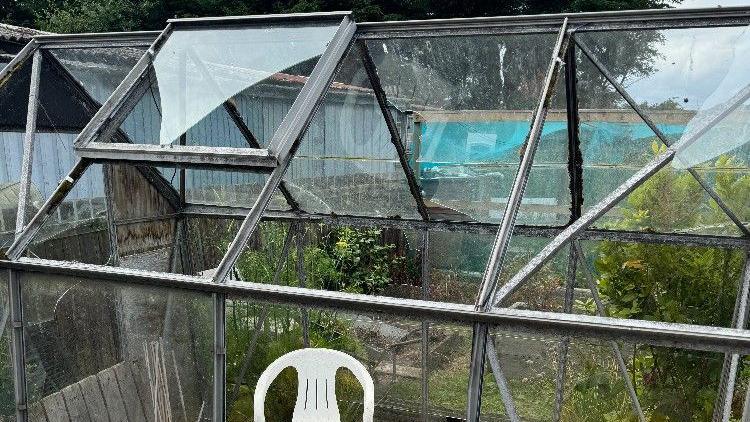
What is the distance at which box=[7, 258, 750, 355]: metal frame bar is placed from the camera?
1869 millimetres

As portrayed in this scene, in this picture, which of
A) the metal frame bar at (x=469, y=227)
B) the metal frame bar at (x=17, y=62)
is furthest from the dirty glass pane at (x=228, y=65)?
the metal frame bar at (x=469, y=227)

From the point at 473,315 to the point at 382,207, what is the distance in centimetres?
221

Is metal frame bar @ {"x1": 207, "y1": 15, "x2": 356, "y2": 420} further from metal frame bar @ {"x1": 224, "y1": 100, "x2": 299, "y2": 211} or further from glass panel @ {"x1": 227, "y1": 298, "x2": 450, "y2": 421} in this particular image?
glass panel @ {"x1": 227, "y1": 298, "x2": 450, "y2": 421}

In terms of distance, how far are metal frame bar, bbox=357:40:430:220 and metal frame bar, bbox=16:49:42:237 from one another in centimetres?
192

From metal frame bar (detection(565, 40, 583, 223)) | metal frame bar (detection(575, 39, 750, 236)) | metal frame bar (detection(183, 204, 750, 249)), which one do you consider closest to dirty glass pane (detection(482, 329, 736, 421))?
metal frame bar (detection(183, 204, 750, 249))

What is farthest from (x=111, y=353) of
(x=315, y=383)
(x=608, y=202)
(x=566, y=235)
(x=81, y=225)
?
(x=608, y=202)

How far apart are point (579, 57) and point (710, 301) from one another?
5.98 feet

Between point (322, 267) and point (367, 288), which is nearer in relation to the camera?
point (322, 267)

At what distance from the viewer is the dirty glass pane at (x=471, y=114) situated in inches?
125

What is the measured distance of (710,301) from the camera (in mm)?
3641

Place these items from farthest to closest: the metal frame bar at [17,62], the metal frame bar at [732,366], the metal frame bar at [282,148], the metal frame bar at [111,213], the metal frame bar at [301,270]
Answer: the metal frame bar at [301,270]
the metal frame bar at [111,213]
the metal frame bar at [17,62]
the metal frame bar at [732,366]
the metal frame bar at [282,148]

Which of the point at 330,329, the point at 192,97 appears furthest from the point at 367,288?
the point at 192,97

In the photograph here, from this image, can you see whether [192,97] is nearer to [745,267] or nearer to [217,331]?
[217,331]

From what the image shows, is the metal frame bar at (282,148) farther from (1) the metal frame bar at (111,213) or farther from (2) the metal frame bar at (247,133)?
(1) the metal frame bar at (111,213)
